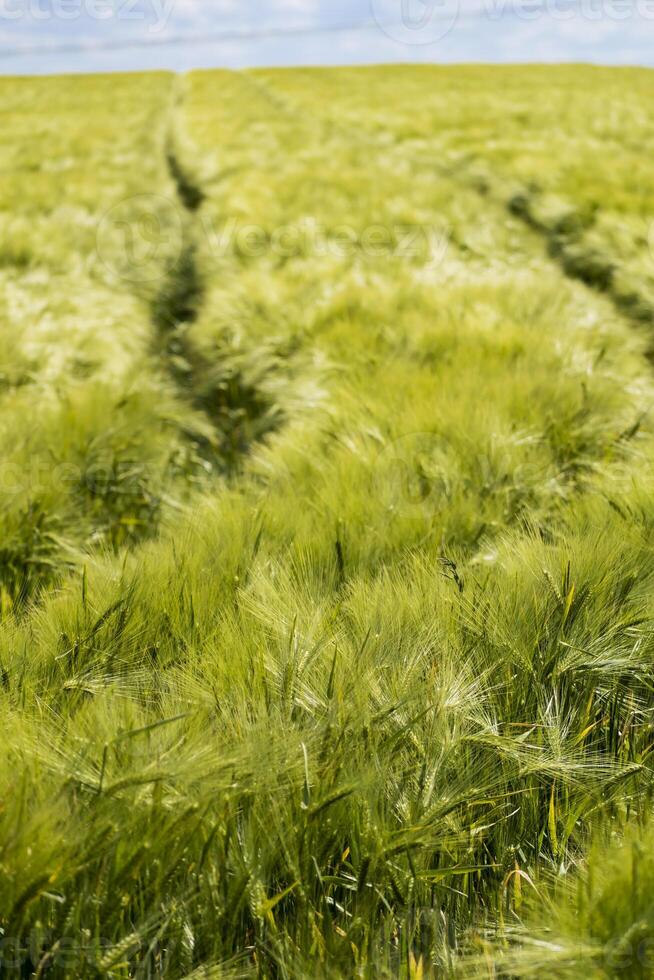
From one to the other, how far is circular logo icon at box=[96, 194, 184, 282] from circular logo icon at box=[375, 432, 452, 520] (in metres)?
3.09

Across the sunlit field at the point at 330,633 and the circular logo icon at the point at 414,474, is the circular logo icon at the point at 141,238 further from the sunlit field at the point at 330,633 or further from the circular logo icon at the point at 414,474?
the circular logo icon at the point at 414,474

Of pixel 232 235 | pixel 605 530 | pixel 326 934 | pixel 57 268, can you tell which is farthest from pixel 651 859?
pixel 232 235

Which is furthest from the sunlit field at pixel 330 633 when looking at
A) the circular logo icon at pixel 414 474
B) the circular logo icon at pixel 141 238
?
the circular logo icon at pixel 141 238

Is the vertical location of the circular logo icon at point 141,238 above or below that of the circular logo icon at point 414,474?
above

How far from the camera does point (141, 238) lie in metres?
5.39

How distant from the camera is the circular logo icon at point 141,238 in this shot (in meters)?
4.75

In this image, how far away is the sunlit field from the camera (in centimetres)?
80

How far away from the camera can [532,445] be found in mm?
1994

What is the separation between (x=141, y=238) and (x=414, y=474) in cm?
424

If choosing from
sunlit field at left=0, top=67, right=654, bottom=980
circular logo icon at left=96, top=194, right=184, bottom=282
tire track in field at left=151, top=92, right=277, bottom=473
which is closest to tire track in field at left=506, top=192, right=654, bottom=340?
sunlit field at left=0, top=67, right=654, bottom=980

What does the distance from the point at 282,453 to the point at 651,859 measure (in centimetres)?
146

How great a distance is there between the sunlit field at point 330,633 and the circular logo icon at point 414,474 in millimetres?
11

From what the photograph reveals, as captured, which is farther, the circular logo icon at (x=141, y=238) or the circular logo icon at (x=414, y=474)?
the circular logo icon at (x=141, y=238)

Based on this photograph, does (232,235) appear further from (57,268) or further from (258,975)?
(258,975)
